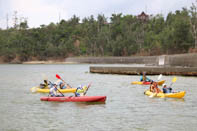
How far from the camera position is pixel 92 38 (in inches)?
5492

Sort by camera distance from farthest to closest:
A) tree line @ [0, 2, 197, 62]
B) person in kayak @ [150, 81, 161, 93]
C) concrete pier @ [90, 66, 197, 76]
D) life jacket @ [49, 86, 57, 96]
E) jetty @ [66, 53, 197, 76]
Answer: tree line @ [0, 2, 197, 62] → jetty @ [66, 53, 197, 76] → concrete pier @ [90, 66, 197, 76] → person in kayak @ [150, 81, 161, 93] → life jacket @ [49, 86, 57, 96]

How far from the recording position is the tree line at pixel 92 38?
121300 mm

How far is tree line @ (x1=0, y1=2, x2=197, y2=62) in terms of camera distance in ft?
398

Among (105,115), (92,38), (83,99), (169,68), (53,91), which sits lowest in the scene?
(105,115)

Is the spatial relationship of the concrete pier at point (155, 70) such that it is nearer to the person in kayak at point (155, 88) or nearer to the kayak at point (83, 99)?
the person in kayak at point (155, 88)

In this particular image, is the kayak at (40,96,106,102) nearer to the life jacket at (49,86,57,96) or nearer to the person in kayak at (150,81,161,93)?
the life jacket at (49,86,57,96)

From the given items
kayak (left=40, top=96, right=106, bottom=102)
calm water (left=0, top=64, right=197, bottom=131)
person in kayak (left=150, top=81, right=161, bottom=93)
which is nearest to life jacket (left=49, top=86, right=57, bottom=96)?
kayak (left=40, top=96, right=106, bottom=102)

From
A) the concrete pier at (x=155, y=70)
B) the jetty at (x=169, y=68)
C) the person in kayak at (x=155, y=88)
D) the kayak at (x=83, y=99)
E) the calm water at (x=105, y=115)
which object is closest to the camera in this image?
the calm water at (x=105, y=115)

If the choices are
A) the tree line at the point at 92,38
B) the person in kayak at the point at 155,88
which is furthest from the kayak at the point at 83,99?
the tree line at the point at 92,38

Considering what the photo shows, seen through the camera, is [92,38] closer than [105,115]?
No

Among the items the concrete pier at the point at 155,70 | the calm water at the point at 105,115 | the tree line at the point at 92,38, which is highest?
the tree line at the point at 92,38

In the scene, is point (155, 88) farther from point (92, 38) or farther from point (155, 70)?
point (92, 38)

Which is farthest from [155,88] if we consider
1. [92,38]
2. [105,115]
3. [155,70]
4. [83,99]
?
[92,38]

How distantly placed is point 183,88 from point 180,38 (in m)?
62.4
